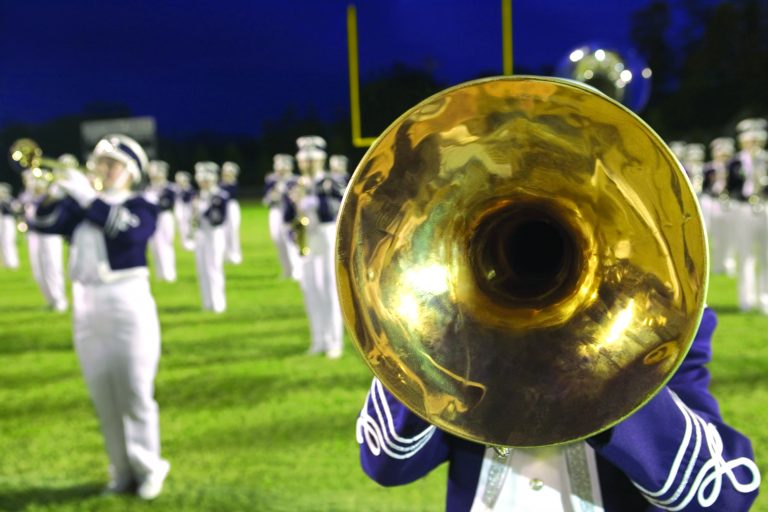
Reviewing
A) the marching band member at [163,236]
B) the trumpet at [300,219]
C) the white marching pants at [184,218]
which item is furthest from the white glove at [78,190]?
the white marching pants at [184,218]

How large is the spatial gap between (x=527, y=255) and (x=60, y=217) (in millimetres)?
3239

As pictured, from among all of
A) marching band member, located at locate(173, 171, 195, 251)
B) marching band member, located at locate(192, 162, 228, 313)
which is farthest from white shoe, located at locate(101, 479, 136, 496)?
marching band member, located at locate(173, 171, 195, 251)

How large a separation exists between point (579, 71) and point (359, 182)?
54.6 inches

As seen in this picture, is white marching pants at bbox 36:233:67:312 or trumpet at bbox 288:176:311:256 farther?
white marching pants at bbox 36:233:67:312

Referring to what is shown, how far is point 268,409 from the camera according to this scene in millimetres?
5402

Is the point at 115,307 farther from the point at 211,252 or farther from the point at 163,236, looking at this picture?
the point at 163,236

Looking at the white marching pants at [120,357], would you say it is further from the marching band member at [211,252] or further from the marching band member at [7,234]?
the marching band member at [7,234]

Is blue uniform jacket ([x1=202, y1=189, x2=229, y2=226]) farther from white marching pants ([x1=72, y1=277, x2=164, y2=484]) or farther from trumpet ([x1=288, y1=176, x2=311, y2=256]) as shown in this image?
white marching pants ([x1=72, y1=277, x2=164, y2=484])

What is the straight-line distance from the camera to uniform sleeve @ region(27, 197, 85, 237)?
3.86 meters

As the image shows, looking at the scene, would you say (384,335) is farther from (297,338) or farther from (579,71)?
(297,338)

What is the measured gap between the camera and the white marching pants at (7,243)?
1602 cm

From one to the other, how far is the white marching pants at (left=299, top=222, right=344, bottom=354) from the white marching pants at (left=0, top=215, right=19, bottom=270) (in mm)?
11678

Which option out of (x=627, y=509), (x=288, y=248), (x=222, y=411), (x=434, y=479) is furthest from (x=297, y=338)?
(x=627, y=509)

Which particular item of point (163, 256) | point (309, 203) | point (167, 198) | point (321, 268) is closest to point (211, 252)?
point (309, 203)
